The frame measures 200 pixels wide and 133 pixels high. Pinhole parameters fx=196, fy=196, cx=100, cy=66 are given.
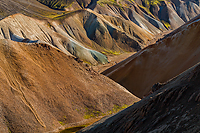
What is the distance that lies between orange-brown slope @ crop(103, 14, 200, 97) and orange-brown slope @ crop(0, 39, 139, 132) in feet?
11.9

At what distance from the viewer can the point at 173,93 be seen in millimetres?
Answer: 15547

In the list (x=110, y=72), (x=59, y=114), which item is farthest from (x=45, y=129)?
(x=110, y=72)

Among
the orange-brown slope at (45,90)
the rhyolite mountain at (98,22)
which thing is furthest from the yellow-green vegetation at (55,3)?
the orange-brown slope at (45,90)

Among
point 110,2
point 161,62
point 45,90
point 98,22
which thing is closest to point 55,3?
point 110,2

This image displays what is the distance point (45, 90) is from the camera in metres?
27.7

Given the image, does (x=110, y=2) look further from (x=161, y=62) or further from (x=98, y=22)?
(x=161, y=62)

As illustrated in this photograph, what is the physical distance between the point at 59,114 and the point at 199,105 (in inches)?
746

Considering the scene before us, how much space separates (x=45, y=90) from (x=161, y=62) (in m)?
22.2

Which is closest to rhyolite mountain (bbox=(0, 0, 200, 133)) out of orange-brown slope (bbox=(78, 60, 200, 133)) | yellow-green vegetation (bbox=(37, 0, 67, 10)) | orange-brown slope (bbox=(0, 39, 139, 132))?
orange-brown slope (bbox=(0, 39, 139, 132))

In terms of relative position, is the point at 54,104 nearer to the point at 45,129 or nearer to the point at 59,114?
the point at 59,114

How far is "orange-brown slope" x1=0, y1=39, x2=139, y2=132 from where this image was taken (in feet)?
77.5

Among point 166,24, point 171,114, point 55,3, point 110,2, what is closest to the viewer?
point 171,114

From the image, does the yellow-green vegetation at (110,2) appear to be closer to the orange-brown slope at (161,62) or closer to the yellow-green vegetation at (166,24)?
the yellow-green vegetation at (166,24)

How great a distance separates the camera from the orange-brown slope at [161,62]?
34.0 m
